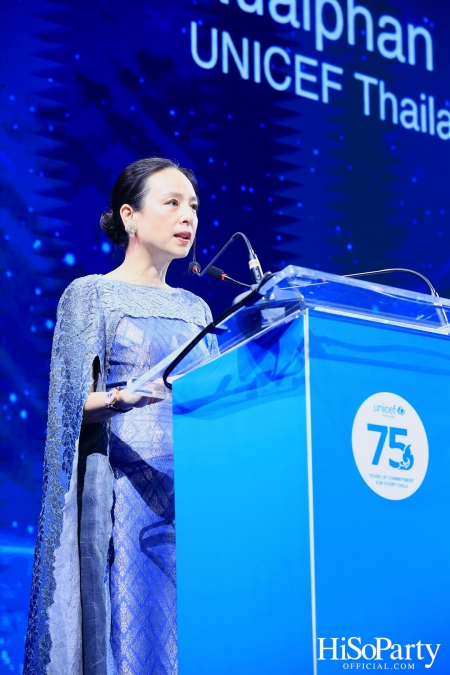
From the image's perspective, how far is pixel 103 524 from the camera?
1718 mm

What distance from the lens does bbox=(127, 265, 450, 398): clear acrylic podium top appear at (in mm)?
1051

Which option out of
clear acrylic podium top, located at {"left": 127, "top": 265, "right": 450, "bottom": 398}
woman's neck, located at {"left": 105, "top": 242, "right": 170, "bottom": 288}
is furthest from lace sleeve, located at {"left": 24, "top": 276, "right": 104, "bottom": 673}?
clear acrylic podium top, located at {"left": 127, "top": 265, "right": 450, "bottom": 398}

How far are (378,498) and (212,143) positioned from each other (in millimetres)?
2196

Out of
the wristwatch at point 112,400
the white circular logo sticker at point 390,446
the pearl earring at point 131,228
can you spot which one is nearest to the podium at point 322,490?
the white circular logo sticker at point 390,446

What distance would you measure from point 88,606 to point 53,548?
0.13m

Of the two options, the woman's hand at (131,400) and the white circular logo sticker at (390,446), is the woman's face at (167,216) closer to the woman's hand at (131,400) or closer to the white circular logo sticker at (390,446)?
the woman's hand at (131,400)

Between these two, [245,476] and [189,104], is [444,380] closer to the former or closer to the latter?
[245,476]

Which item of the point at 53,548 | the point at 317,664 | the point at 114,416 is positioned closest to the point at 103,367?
the point at 114,416

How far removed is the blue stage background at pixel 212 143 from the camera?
104 inches

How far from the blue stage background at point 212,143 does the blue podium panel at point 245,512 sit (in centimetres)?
147

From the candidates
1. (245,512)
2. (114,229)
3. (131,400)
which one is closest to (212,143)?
(114,229)

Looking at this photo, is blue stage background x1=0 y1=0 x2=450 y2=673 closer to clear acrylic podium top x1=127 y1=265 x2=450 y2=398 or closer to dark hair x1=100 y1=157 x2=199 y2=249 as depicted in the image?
dark hair x1=100 y1=157 x2=199 y2=249

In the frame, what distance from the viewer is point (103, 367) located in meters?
1.81

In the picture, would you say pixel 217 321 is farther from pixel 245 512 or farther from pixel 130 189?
pixel 130 189
